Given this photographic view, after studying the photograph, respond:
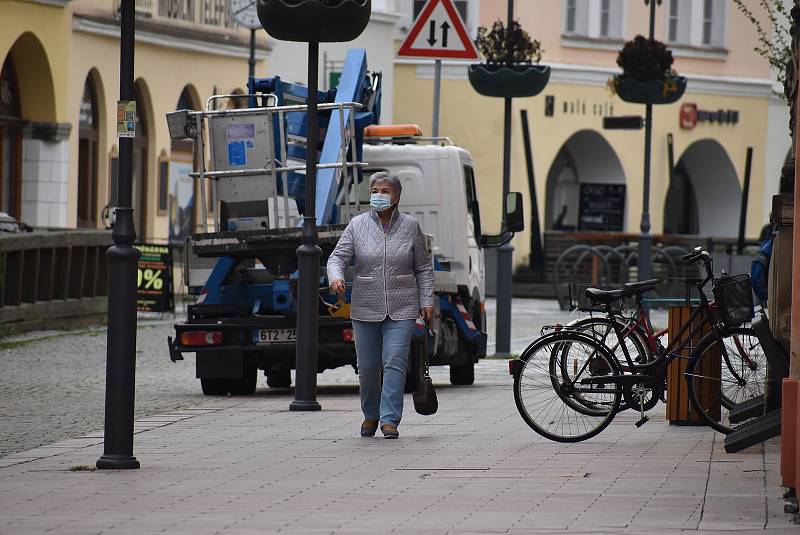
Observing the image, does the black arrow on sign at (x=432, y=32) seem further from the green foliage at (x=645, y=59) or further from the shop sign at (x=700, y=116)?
the shop sign at (x=700, y=116)

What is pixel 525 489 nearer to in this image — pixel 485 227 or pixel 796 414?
pixel 796 414

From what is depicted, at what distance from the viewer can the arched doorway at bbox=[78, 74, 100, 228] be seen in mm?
33875

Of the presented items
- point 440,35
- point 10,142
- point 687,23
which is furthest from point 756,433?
point 687,23

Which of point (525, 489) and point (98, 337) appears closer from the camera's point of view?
point (525, 489)

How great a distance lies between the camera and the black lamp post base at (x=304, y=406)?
1486cm

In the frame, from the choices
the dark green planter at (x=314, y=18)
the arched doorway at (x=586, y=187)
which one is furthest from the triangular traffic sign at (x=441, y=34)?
the arched doorway at (x=586, y=187)

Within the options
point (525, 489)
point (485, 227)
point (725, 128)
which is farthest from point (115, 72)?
point (525, 489)

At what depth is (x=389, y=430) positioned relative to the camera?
41.2ft

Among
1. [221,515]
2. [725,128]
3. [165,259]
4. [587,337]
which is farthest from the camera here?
[725,128]

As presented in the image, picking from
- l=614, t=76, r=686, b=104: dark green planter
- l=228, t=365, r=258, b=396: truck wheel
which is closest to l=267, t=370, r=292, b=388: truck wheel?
l=228, t=365, r=258, b=396: truck wheel

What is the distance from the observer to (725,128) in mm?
48406

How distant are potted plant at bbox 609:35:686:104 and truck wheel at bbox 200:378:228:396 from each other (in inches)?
455

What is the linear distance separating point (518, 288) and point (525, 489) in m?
29.7

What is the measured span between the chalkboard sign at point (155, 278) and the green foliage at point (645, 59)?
6792 mm
